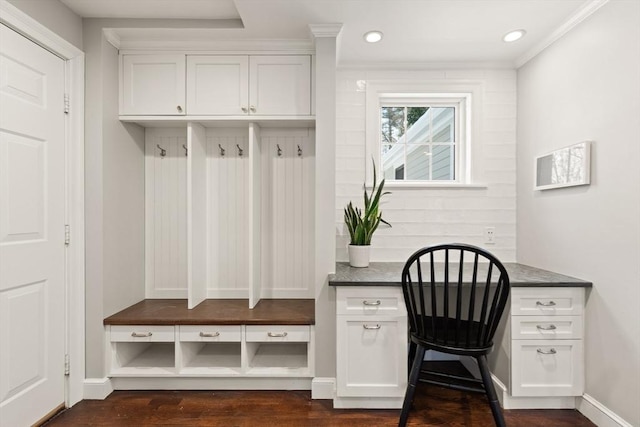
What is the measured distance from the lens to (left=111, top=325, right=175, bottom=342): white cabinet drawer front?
2.14m

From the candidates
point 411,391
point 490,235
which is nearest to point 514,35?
point 490,235

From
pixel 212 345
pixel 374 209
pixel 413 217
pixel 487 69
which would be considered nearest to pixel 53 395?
pixel 212 345

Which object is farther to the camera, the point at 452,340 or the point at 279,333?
the point at 279,333

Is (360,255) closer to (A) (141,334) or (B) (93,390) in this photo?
(A) (141,334)

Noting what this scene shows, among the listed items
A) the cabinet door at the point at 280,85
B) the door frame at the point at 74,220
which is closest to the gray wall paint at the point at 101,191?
the door frame at the point at 74,220

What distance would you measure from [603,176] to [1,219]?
307 centimetres

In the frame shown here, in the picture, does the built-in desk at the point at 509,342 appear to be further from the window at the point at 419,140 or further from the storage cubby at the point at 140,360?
the storage cubby at the point at 140,360

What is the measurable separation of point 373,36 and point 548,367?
2274 millimetres

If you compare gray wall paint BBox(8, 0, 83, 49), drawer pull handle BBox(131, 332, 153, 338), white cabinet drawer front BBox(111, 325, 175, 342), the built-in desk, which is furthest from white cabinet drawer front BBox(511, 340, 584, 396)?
gray wall paint BBox(8, 0, 83, 49)

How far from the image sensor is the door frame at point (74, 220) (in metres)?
2.02

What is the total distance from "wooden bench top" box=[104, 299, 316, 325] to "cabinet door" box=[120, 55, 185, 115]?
1359 mm

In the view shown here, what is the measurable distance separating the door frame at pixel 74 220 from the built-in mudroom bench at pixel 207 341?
0.17 m

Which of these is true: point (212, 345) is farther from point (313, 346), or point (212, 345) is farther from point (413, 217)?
point (413, 217)

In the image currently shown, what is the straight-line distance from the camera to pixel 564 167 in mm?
2037
